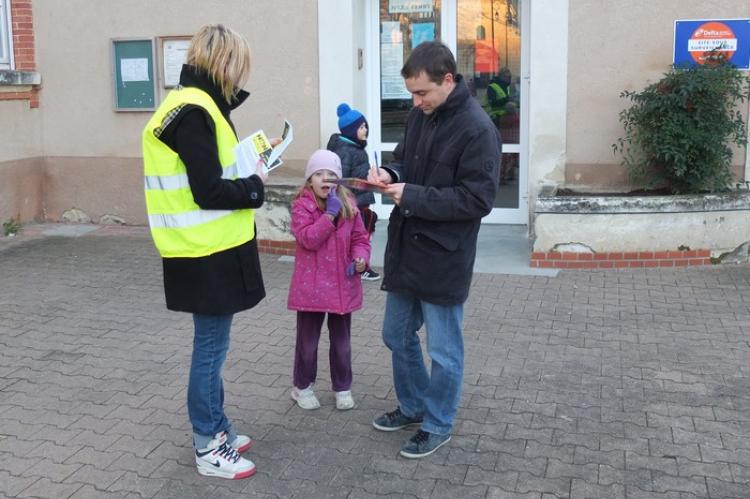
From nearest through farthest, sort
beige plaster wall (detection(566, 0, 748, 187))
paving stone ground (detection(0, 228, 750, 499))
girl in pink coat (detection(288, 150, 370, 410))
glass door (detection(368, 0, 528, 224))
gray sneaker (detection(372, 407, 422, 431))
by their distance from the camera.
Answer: paving stone ground (detection(0, 228, 750, 499)) < gray sneaker (detection(372, 407, 422, 431)) < girl in pink coat (detection(288, 150, 370, 410)) < beige plaster wall (detection(566, 0, 748, 187)) < glass door (detection(368, 0, 528, 224))

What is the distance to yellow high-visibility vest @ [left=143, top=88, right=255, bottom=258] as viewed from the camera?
3.59 metres

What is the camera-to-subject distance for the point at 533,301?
676 cm

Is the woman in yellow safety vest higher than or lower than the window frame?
lower

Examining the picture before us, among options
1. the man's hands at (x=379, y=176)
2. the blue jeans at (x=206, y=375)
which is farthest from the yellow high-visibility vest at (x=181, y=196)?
the man's hands at (x=379, y=176)

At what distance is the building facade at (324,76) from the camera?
26.1ft

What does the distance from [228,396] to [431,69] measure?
7.28ft

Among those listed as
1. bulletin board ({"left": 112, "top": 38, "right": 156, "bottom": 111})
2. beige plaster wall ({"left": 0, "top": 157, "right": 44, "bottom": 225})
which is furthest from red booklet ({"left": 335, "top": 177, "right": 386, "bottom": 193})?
beige plaster wall ({"left": 0, "top": 157, "right": 44, "bottom": 225})

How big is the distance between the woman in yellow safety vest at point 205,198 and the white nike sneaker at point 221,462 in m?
0.04

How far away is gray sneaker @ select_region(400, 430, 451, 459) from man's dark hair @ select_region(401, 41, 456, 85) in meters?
1.64

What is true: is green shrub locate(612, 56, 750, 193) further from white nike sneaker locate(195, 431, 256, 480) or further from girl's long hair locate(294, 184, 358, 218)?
white nike sneaker locate(195, 431, 256, 480)

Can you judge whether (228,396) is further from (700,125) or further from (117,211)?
(117,211)

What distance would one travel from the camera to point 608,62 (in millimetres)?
7934

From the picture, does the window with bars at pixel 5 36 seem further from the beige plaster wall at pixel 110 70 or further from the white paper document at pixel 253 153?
the white paper document at pixel 253 153

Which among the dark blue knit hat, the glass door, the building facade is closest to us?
the dark blue knit hat
